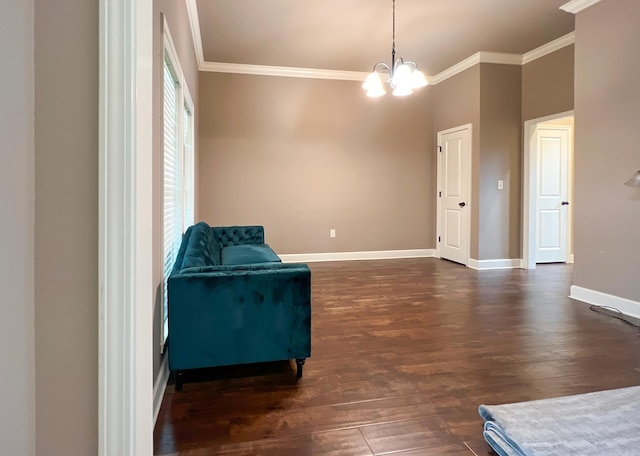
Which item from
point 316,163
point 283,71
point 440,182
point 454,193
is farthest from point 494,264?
point 283,71

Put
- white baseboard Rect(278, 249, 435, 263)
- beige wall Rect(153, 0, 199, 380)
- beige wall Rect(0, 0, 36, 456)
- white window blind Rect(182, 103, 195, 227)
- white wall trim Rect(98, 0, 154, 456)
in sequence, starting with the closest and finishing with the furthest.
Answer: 1. beige wall Rect(0, 0, 36, 456)
2. white wall trim Rect(98, 0, 154, 456)
3. beige wall Rect(153, 0, 199, 380)
4. white window blind Rect(182, 103, 195, 227)
5. white baseboard Rect(278, 249, 435, 263)

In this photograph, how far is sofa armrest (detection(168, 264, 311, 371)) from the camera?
208 centimetres

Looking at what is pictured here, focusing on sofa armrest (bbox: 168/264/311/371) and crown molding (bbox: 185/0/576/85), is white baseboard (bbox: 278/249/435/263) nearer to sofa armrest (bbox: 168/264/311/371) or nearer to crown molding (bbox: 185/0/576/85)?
crown molding (bbox: 185/0/576/85)

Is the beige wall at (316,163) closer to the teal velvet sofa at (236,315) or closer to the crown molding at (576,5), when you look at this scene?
the crown molding at (576,5)

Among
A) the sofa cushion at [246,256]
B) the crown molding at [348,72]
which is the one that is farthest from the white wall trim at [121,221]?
the crown molding at [348,72]

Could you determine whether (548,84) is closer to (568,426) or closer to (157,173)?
(568,426)

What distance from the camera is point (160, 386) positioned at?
6.82 feet

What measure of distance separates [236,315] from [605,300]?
3.58 meters

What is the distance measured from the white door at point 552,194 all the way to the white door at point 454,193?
1188 mm

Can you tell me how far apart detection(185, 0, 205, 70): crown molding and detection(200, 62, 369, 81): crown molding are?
1.37 ft

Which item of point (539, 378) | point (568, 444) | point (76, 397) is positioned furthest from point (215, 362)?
point (539, 378)

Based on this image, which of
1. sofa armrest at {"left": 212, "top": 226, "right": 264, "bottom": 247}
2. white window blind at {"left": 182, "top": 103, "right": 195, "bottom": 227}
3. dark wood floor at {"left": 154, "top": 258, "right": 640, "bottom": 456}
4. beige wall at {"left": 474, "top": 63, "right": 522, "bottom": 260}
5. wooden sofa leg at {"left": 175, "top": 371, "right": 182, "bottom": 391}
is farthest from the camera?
beige wall at {"left": 474, "top": 63, "right": 522, "bottom": 260}

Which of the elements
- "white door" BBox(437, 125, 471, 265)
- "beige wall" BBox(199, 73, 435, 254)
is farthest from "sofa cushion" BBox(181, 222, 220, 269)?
"white door" BBox(437, 125, 471, 265)

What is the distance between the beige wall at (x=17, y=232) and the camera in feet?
1.97
